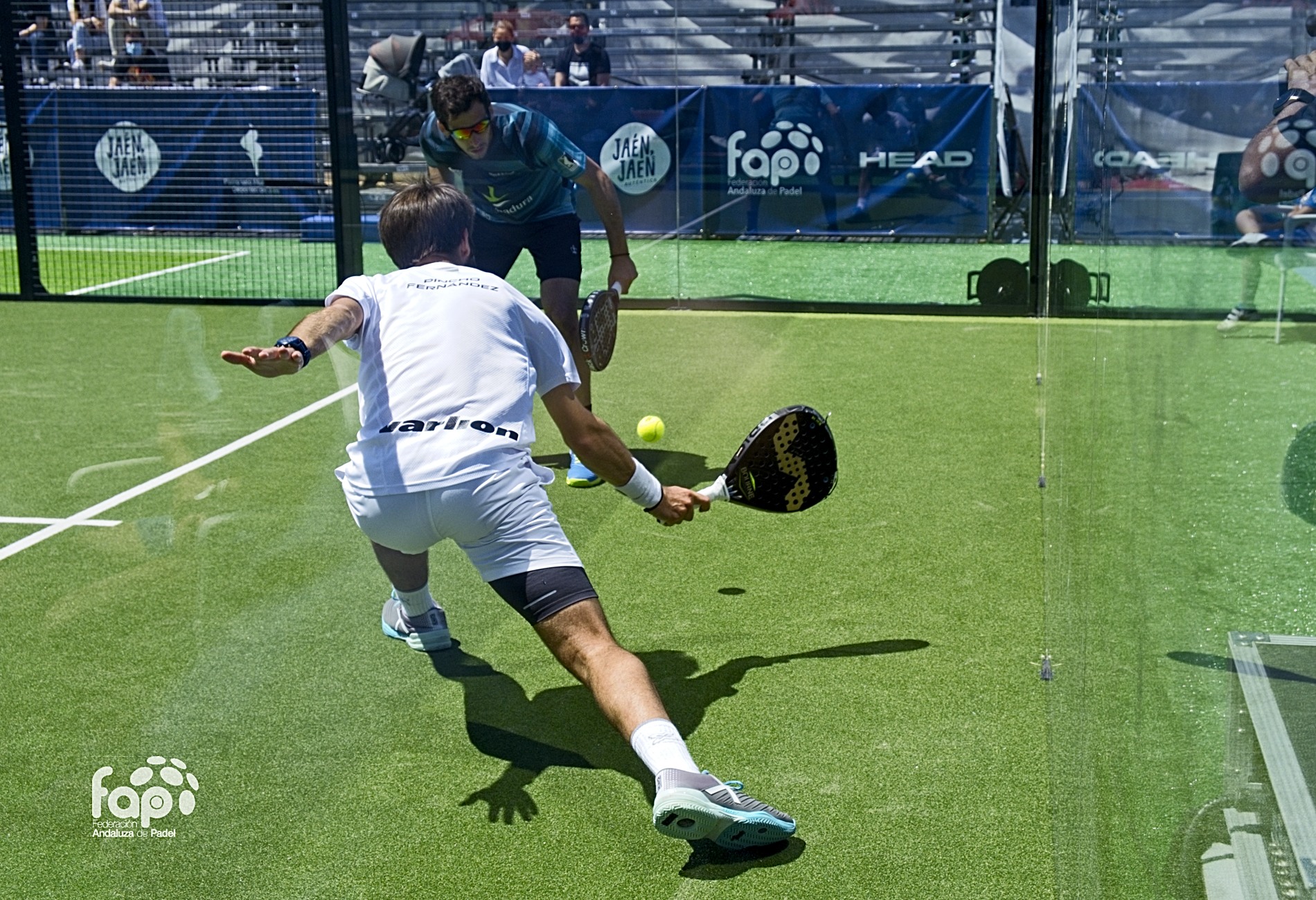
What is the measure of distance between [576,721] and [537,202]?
115 inches

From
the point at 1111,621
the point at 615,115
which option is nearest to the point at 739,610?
the point at 1111,621

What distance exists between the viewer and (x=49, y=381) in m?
7.38

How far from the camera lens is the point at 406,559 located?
3.66m

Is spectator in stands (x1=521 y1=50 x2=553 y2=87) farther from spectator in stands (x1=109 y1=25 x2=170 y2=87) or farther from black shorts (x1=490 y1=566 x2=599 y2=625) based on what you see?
black shorts (x1=490 y1=566 x2=599 y2=625)

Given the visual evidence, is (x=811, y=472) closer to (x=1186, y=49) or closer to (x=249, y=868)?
(x=249, y=868)

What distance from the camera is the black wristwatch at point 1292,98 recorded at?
3.18 ft

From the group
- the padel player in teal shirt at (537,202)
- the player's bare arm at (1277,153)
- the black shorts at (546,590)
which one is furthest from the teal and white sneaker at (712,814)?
the padel player in teal shirt at (537,202)

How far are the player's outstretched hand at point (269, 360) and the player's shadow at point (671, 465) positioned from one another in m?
2.84

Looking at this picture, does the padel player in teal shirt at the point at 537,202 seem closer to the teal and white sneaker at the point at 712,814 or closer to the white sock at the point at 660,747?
the white sock at the point at 660,747

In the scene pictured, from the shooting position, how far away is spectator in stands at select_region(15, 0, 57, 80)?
10.3 metres

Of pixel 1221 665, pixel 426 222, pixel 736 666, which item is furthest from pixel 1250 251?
pixel 736 666

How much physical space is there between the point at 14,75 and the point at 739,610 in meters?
8.48

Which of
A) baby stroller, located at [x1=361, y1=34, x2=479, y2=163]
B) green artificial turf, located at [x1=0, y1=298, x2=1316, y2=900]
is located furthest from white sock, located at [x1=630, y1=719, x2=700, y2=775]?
baby stroller, located at [x1=361, y1=34, x2=479, y2=163]

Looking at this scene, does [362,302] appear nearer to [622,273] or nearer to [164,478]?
[622,273]
